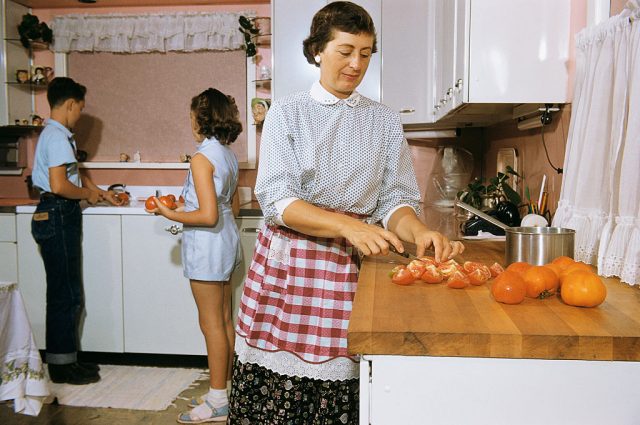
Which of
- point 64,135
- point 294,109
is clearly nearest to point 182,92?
point 64,135

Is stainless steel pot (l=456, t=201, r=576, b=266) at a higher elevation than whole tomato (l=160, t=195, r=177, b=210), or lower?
lower

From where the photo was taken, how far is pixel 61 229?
313 cm

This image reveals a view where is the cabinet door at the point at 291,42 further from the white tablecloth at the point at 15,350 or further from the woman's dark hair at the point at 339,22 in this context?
the woman's dark hair at the point at 339,22

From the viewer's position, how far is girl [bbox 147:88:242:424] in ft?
8.62

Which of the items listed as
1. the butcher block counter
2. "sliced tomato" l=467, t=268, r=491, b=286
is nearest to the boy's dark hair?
"sliced tomato" l=467, t=268, r=491, b=286

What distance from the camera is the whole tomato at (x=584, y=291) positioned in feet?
3.56

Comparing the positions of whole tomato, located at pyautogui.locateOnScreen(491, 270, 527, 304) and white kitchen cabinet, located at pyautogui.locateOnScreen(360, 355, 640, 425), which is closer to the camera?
white kitchen cabinet, located at pyautogui.locateOnScreen(360, 355, 640, 425)

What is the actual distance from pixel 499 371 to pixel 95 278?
9.28ft

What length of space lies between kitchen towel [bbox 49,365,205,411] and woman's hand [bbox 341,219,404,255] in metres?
1.88

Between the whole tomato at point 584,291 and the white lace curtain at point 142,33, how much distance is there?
3.08 meters

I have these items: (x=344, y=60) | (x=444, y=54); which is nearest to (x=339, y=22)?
(x=344, y=60)

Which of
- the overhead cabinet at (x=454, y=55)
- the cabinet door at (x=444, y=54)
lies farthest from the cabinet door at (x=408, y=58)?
the cabinet door at (x=444, y=54)

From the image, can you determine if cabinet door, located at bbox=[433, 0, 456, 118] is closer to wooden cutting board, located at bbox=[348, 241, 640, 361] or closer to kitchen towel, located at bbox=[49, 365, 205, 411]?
A: wooden cutting board, located at bbox=[348, 241, 640, 361]

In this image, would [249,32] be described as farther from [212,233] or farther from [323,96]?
[323,96]
